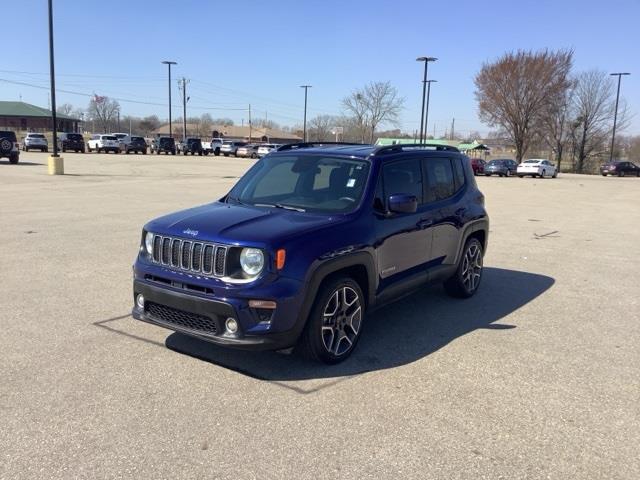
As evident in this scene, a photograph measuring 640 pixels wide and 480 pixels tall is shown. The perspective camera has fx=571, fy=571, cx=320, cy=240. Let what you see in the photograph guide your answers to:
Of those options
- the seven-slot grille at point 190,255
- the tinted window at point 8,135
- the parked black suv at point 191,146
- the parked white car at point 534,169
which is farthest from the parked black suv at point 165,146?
the seven-slot grille at point 190,255

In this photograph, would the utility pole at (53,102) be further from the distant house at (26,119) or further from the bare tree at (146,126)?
the bare tree at (146,126)

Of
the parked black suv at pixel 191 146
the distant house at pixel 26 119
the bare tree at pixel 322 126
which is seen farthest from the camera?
the bare tree at pixel 322 126

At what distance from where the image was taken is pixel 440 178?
6133mm

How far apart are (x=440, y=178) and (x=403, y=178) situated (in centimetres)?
82

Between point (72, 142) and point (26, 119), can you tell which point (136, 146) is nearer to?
point (72, 142)

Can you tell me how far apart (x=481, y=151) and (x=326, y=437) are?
87999mm

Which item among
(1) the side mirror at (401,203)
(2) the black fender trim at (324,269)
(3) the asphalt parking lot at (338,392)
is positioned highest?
(1) the side mirror at (401,203)

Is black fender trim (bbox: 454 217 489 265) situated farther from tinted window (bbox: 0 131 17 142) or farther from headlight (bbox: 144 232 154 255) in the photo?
tinted window (bbox: 0 131 17 142)

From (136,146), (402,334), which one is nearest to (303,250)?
(402,334)

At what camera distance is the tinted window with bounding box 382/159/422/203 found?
17.1 feet

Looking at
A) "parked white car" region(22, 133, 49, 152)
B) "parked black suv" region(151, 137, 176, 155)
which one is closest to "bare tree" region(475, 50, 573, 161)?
"parked black suv" region(151, 137, 176, 155)

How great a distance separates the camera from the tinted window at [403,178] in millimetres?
5227

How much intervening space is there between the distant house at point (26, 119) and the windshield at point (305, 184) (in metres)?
105

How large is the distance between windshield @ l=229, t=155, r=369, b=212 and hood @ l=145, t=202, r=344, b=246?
10.1 inches
